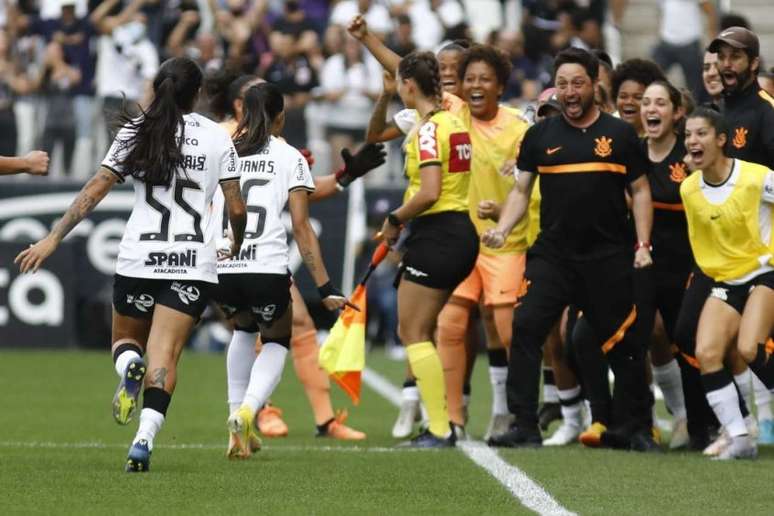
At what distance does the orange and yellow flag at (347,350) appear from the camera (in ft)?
35.8

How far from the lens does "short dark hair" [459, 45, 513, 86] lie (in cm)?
1123

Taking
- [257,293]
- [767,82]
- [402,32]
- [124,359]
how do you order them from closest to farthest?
[124,359] < [257,293] < [767,82] < [402,32]

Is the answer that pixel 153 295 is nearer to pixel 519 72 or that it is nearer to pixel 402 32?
pixel 402 32

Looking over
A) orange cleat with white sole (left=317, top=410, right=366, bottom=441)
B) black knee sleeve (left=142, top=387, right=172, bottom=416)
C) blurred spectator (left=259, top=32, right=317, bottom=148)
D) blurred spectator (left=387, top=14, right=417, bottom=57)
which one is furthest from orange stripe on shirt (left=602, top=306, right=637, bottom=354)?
blurred spectator (left=387, top=14, right=417, bottom=57)

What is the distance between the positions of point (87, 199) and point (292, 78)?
1265 cm

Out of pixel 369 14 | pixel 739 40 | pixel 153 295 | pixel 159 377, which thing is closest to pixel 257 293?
pixel 153 295

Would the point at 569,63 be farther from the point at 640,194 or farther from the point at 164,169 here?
the point at 164,169

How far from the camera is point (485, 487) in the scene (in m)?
8.65

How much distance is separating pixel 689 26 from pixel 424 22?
3.50 m

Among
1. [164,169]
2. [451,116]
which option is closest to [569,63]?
[451,116]

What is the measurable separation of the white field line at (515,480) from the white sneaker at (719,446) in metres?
1.28

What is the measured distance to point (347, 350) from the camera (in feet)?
35.9

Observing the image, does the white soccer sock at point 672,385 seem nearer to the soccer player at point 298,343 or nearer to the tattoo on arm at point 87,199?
the soccer player at point 298,343

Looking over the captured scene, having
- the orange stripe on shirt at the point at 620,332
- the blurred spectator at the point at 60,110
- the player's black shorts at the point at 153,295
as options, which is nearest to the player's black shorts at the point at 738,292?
the orange stripe on shirt at the point at 620,332
